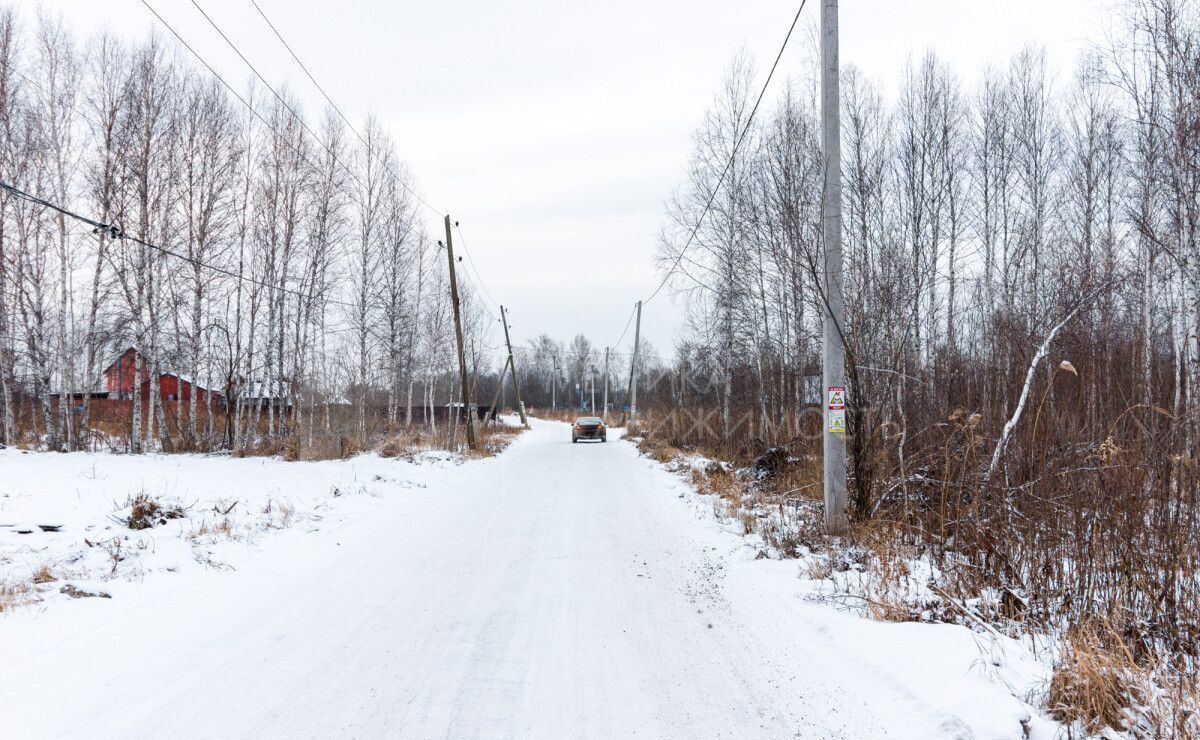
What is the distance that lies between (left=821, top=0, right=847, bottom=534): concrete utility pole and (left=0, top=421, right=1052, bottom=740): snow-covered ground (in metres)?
1.18

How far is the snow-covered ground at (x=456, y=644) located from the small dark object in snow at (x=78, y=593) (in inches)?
2.6

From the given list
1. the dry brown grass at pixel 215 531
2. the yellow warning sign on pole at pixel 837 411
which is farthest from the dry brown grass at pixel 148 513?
the yellow warning sign on pole at pixel 837 411

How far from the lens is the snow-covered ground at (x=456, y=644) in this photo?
3051 millimetres

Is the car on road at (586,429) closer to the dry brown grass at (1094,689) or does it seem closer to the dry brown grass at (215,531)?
the dry brown grass at (215,531)

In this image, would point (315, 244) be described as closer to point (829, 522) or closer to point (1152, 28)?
point (829, 522)

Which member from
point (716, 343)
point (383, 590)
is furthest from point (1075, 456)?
point (716, 343)

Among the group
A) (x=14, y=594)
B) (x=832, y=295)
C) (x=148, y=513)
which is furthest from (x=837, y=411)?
(x=148, y=513)

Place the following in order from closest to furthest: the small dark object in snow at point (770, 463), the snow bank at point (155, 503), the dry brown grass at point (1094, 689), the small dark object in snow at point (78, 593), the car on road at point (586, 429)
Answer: the dry brown grass at point (1094, 689) → the small dark object in snow at point (78, 593) → the snow bank at point (155, 503) → the small dark object in snow at point (770, 463) → the car on road at point (586, 429)

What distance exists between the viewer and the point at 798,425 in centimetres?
1322

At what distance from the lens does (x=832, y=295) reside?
274 inches

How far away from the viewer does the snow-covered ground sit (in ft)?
10.0

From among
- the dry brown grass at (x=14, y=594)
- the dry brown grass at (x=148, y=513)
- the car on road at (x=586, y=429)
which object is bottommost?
the car on road at (x=586, y=429)

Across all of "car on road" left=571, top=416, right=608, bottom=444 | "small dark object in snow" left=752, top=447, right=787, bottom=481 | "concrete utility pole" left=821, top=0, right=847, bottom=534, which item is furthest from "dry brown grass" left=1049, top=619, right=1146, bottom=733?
"car on road" left=571, top=416, right=608, bottom=444

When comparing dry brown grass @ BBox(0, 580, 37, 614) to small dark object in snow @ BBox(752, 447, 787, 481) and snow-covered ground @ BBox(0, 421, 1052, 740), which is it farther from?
small dark object in snow @ BBox(752, 447, 787, 481)
